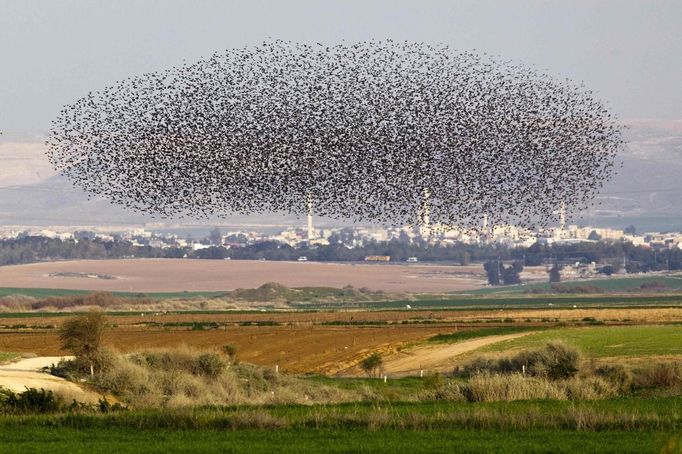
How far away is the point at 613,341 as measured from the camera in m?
68.6

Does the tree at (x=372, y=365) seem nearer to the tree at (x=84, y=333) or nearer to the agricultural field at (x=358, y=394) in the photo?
the agricultural field at (x=358, y=394)

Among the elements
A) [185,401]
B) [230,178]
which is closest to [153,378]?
[185,401]

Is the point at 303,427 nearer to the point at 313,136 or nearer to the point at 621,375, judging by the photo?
the point at 621,375

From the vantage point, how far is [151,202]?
71.9m

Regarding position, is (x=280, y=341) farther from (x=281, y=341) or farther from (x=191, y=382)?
(x=191, y=382)

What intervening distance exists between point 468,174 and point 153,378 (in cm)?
4094

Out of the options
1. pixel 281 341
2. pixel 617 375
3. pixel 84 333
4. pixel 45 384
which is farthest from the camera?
pixel 281 341

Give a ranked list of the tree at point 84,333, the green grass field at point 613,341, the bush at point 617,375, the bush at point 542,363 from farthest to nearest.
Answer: the green grass field at point 613,341
the tree at point 84,333
the bush at point 542,363
the bush at point 617,375

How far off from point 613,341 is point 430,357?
997 cm

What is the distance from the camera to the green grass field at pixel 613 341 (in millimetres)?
62344

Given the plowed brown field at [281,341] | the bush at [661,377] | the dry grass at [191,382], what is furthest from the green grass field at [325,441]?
the plowed brown field at [281,341]

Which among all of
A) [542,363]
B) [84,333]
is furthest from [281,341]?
[542,363]

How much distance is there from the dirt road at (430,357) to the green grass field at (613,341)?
175 centimetres

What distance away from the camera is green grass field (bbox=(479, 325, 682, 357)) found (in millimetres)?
62344
